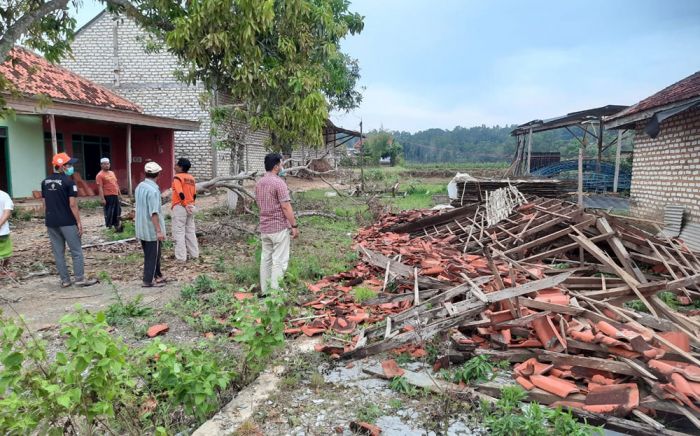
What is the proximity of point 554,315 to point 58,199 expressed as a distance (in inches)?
241

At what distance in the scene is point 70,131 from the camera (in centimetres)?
1462

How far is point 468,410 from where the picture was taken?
2.99 meters

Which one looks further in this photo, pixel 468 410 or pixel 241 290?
pixel 241 290

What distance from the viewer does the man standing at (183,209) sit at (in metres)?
6.91

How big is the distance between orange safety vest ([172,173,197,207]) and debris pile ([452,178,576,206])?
805 centimetres

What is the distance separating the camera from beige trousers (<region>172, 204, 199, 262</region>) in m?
7.08

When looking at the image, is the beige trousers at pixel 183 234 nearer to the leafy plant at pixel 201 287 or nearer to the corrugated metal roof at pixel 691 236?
the leafy plant at pixel 201 287

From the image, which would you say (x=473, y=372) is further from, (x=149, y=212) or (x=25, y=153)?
(x=25, y=153)

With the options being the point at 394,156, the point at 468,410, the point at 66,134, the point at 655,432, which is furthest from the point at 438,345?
the point at 394,156

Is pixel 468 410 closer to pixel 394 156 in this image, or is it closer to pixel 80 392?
pixel 80 392

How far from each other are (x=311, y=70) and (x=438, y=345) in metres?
5.55

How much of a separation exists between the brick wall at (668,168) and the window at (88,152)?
57.3 feet

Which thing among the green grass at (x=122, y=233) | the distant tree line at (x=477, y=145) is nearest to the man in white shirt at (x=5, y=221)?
the green grass at (x=122, y=233)

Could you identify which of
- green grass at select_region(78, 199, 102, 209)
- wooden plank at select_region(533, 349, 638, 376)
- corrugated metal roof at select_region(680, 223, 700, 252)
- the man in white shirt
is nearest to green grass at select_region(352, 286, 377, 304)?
wooden plank at select_region(533, 349, 638, 376)
